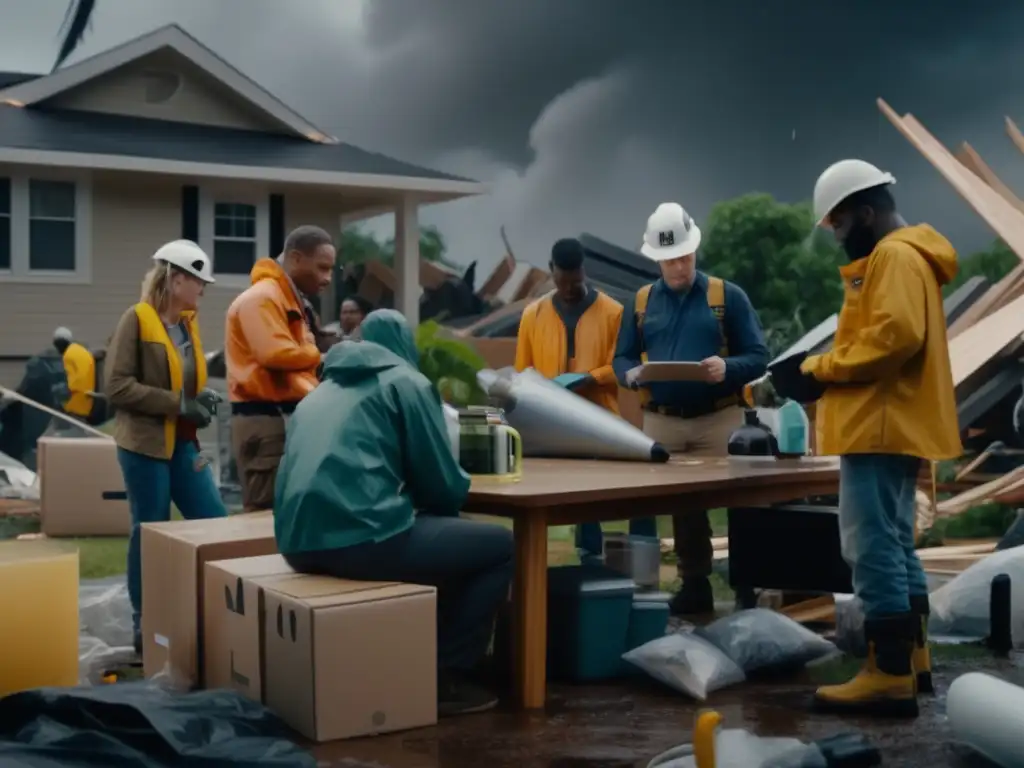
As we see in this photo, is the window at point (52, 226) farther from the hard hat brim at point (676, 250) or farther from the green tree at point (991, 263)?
the green tree at point (991, 263)

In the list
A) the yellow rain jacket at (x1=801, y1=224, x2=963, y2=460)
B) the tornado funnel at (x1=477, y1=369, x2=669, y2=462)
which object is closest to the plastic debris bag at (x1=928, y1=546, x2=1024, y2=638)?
the tornado funnel at (x1=477, y1=369, x2=669, y2=462)

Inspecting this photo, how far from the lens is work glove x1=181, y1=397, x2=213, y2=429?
16.2 feet

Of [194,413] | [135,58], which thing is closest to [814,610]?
[194,413]

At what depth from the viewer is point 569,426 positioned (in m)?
5.17

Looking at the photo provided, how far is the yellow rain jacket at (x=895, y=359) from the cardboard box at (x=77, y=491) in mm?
5847

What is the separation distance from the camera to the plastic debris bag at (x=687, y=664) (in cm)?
434

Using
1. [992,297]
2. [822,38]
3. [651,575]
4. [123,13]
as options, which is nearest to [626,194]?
[822,38]

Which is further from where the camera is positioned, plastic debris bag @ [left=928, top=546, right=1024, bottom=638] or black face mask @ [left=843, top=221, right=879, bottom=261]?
plastic debris bag @ [left=928, top=546, right=1024, bottom=638]

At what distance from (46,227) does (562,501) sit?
11358mm

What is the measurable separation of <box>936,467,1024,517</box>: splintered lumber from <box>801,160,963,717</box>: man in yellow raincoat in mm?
4937

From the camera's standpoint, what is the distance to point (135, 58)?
14664mm

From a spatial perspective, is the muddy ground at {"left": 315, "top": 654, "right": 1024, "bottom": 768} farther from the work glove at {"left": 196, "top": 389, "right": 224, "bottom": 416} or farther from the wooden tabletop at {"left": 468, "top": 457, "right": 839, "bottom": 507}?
the work glove at {"left": 196, "top": 389, "right": 224, "bottom": 416}

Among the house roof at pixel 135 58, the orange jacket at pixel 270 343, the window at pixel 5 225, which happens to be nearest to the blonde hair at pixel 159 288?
the orange jacket at pixel 270 343

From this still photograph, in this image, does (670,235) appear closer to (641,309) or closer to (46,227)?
(641,309)
